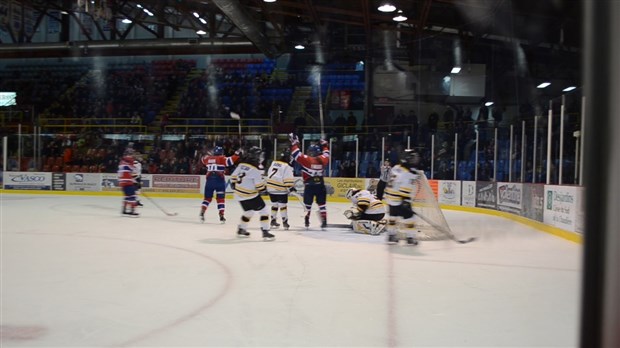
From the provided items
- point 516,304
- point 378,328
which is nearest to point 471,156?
point 516,304

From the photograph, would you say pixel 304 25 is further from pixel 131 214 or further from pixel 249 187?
pixel 131 214

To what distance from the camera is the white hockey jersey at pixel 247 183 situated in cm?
670

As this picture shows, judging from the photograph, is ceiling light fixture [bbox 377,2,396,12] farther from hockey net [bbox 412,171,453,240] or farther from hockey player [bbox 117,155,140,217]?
hockey player [bbox 117,155,140,217]

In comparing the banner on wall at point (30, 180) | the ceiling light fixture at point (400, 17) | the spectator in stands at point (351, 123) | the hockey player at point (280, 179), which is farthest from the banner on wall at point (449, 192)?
the banner on wall at point (30, 180)

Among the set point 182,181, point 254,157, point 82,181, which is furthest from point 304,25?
point 82,181

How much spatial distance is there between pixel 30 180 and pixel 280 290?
46.9 ft

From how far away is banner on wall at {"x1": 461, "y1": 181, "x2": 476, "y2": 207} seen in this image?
1179 cm

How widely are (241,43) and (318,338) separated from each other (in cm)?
1598

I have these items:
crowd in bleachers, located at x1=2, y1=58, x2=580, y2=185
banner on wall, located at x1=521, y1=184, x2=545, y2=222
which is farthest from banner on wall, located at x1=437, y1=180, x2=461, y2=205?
banner on wall, located at x1=521, y1=184, x2=545, y2=222

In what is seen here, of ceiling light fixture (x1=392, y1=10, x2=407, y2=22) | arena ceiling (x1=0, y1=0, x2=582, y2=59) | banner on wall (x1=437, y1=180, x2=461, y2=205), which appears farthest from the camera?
banner on wall (x1=437, y1=180, x2=461, y2=205)

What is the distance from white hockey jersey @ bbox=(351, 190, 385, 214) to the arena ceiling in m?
2.22

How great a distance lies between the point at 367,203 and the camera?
766cm

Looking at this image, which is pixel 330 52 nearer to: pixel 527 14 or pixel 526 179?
pixel 526 179

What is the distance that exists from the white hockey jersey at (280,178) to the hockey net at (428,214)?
1.88 meters
